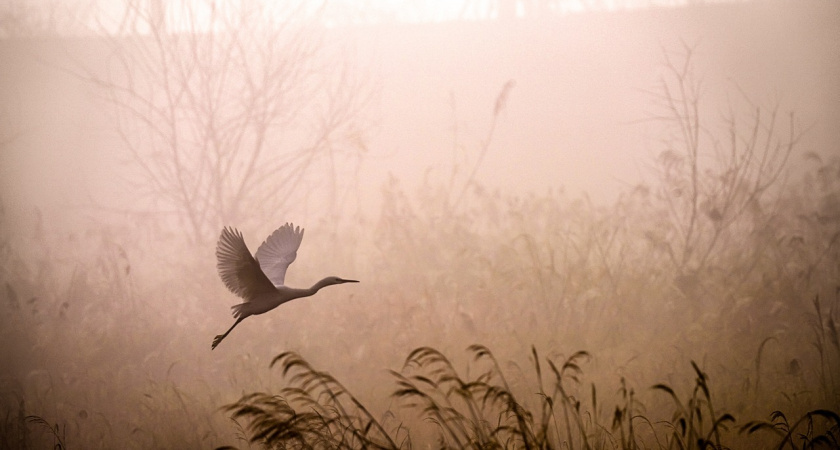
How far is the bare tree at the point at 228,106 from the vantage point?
218 centimetres

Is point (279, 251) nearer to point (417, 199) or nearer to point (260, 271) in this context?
point (260, 271)

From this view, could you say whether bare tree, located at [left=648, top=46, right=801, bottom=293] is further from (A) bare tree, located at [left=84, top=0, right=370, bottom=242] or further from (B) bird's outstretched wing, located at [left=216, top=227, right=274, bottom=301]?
(B) bird's outstretched wing, located at [left=216, top=227, right=274, bottom=301]

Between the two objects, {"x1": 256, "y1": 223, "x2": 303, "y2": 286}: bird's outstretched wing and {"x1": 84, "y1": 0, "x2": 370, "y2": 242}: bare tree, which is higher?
{"x1": 84, "y1": 0, "x2": 370, "y2": 242}: bare tree

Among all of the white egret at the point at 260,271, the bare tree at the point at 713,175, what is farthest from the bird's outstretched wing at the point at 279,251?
the bare tree at the point at 713,175

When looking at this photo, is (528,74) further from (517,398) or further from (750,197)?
(517,398)

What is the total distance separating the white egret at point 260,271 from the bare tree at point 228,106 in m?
0.33

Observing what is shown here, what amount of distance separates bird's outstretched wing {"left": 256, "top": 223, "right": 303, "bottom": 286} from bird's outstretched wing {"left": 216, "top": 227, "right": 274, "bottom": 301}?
9cm

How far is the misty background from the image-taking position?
2.08 m

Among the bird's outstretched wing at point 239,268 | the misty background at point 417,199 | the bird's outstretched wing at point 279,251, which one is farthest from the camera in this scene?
the misty background at point 417,199

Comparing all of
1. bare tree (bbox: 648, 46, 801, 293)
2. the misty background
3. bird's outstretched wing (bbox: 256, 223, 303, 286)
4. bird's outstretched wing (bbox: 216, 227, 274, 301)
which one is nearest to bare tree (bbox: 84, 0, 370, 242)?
the misty background

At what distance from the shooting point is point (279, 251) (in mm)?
1876

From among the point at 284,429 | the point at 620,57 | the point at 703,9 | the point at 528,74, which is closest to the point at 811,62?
Result: the point at 703,9

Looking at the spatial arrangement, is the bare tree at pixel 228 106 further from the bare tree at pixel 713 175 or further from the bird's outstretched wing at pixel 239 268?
the bare tree at pixel 713 175

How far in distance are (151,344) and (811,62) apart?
2361mm
